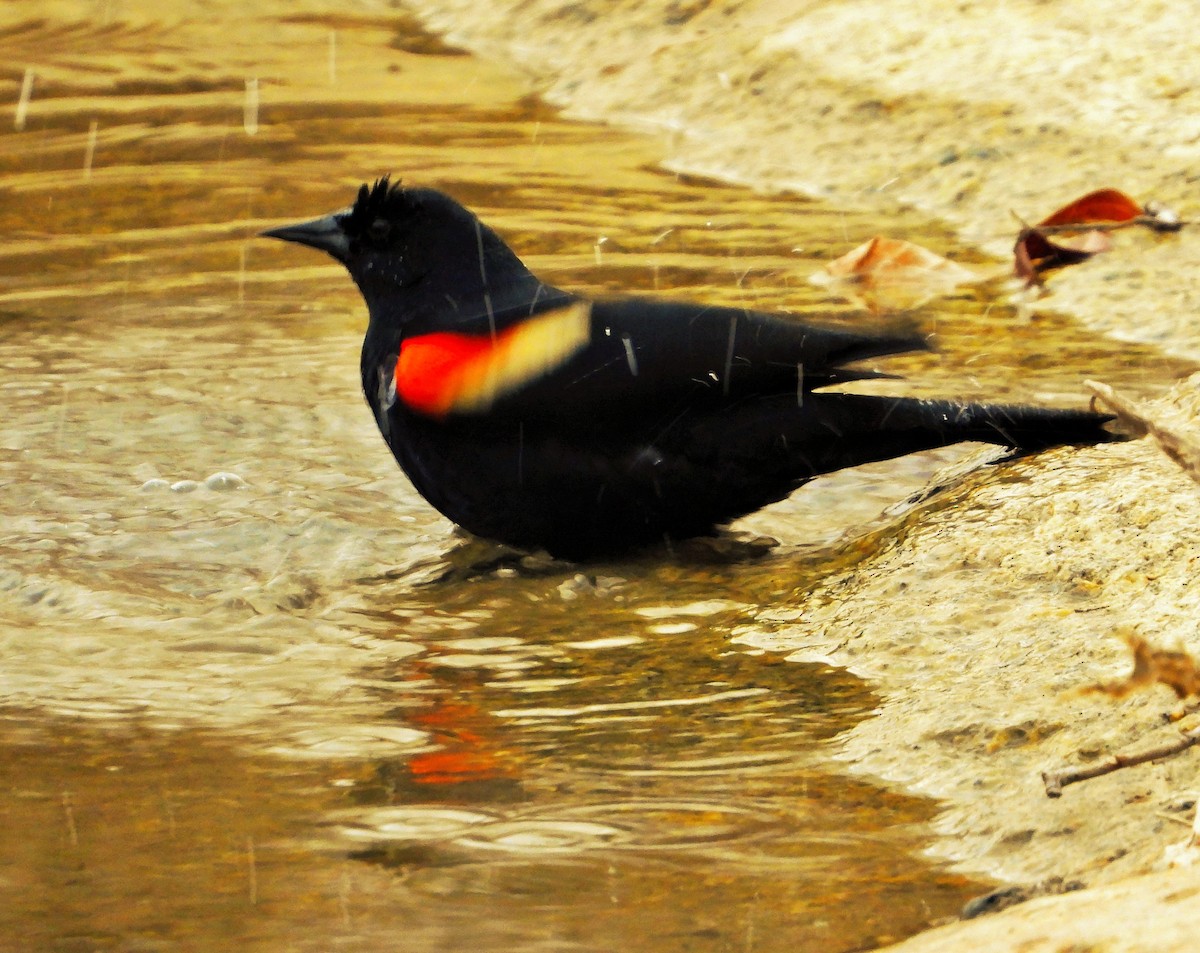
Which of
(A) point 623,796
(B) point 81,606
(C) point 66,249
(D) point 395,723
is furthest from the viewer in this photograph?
(C) point 66,249

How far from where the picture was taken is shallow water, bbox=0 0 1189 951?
2160 mm

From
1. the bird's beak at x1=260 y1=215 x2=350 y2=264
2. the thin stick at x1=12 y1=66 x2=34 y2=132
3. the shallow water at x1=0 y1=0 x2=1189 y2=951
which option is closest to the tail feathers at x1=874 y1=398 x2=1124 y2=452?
the shallow water at x1=0 y1=0 x2=1189 y2=951

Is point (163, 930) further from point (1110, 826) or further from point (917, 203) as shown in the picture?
point (917, 203)

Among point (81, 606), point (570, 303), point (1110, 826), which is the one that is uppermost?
point (570, 303)

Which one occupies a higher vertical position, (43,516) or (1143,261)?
(1143,261)

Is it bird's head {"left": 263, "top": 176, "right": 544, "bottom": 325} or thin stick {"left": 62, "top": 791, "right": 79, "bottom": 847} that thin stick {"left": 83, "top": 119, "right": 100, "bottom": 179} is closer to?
bird's head {"left": 263, "top": 176, "right": 544, "bottom": 325}

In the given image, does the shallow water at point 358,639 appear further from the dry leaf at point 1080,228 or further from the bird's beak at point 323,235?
the bird's beak at point 323,235

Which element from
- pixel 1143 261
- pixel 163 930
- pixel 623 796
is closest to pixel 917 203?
pixel 1143 261

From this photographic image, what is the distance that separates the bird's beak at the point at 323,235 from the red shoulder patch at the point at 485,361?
609 mm

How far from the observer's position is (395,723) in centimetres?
286

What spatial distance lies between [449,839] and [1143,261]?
3954 millimetres

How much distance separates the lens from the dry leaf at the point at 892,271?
572cm

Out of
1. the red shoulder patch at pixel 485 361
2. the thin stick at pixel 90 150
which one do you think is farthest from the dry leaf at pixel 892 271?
the thin stick at pixel 90 150

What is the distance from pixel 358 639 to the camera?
10.9 ft
